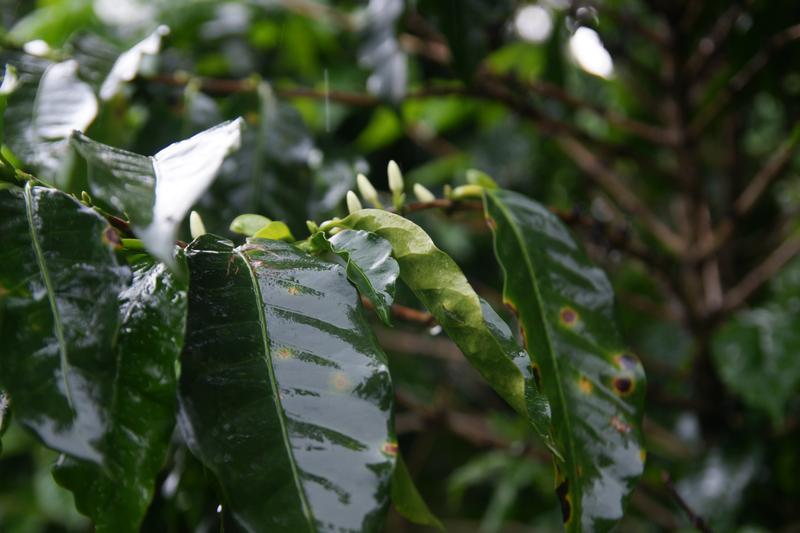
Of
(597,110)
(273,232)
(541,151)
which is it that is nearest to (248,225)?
(273,232)

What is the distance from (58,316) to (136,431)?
3.3 inches

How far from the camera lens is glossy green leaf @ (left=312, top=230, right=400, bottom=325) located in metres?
0.48

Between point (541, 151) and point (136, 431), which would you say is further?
point (541, 151)

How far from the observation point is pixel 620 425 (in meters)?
0.62

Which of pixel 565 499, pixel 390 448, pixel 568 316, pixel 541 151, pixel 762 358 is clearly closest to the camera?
pixel 390 448

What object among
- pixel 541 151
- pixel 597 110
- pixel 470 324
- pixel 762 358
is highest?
pixel 470 324

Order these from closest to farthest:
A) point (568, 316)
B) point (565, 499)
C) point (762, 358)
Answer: point (565, 499) < point (568, 316) < point (762, 358)

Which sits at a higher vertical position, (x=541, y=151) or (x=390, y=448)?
(x=390, y=448)

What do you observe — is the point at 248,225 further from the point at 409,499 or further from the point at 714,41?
the point at 714,41

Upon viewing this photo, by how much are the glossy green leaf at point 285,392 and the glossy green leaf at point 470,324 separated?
6cm

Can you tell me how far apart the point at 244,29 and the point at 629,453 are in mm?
1115

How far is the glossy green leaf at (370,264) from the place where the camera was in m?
0.48

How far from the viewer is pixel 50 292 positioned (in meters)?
0.44

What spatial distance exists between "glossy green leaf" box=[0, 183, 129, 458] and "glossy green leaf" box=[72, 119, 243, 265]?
5 centimetres
